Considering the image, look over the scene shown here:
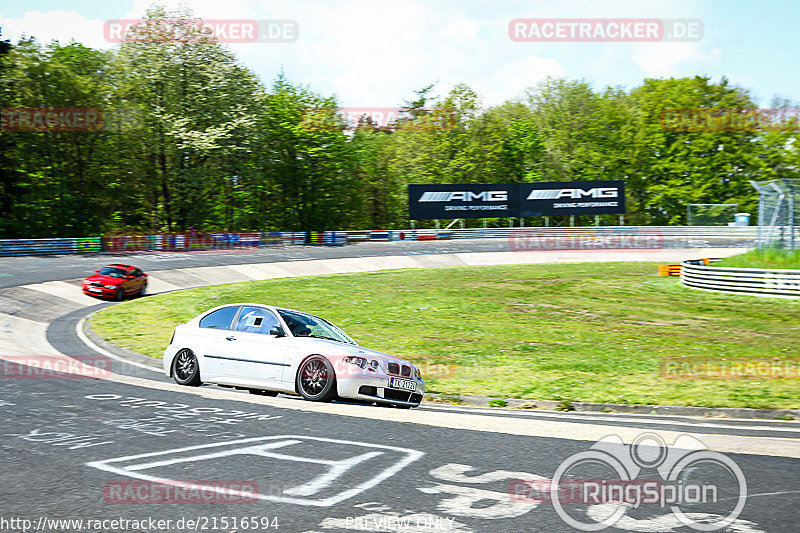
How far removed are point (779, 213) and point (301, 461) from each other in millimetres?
27901

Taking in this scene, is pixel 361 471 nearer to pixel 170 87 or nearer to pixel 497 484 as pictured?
pixel 497 484

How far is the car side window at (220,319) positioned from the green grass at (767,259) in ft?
78.4

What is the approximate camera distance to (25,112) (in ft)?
164

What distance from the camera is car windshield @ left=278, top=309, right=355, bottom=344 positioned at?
11.6m

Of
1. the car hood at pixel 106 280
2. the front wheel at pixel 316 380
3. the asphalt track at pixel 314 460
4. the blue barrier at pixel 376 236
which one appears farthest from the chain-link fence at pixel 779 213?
the blue barrier at pixel 376 236

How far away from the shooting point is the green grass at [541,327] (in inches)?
514

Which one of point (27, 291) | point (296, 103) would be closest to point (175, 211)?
point (296, 103)

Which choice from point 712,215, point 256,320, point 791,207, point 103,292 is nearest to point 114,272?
point 103,292

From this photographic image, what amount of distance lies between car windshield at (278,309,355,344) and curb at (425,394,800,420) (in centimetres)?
201

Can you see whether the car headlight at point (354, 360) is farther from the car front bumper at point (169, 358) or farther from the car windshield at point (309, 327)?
the car front bumper at point (169, 358)

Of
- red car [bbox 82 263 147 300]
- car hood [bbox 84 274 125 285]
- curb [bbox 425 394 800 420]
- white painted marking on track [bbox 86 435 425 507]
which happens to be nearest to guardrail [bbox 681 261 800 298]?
curb [bbox 425 394 800 420]

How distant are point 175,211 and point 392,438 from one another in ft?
180

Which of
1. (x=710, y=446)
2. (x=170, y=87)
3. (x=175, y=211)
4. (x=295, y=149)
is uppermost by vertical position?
(x=170, y=87)

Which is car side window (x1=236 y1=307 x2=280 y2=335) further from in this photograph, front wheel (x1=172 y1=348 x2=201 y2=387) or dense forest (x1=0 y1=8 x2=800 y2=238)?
dense forest (x1=0 y1=8 x2=800 y2=238)
